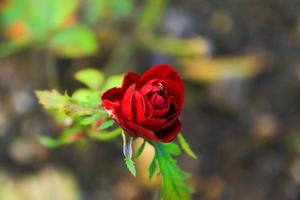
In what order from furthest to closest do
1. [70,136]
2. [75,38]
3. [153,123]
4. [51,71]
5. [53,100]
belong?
[51,71]
[75,38]
[70,136]
[53,100]
[153,123]

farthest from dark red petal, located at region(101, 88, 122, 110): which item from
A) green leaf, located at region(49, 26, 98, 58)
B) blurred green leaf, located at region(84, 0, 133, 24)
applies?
blurred green leaf, located at region(84, 0, 133, 24)

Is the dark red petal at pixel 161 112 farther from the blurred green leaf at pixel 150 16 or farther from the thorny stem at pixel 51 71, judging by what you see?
the blurred green leaf at pixel 150 16

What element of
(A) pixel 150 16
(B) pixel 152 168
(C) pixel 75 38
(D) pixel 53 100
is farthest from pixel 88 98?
(A) pixel 150 16

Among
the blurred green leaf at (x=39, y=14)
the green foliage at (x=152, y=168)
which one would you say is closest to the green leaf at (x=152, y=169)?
the green foliage at (x=152, y=168)

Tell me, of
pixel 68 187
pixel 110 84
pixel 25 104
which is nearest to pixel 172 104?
pixel 110 84

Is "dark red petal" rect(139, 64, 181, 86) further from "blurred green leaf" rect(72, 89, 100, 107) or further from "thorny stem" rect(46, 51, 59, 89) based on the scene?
"thorny stem" rect(46, 51, 59, 89)

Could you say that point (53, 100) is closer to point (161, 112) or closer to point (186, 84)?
point (161, 112)

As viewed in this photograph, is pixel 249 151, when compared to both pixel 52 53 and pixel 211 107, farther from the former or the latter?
pixel 52 53
